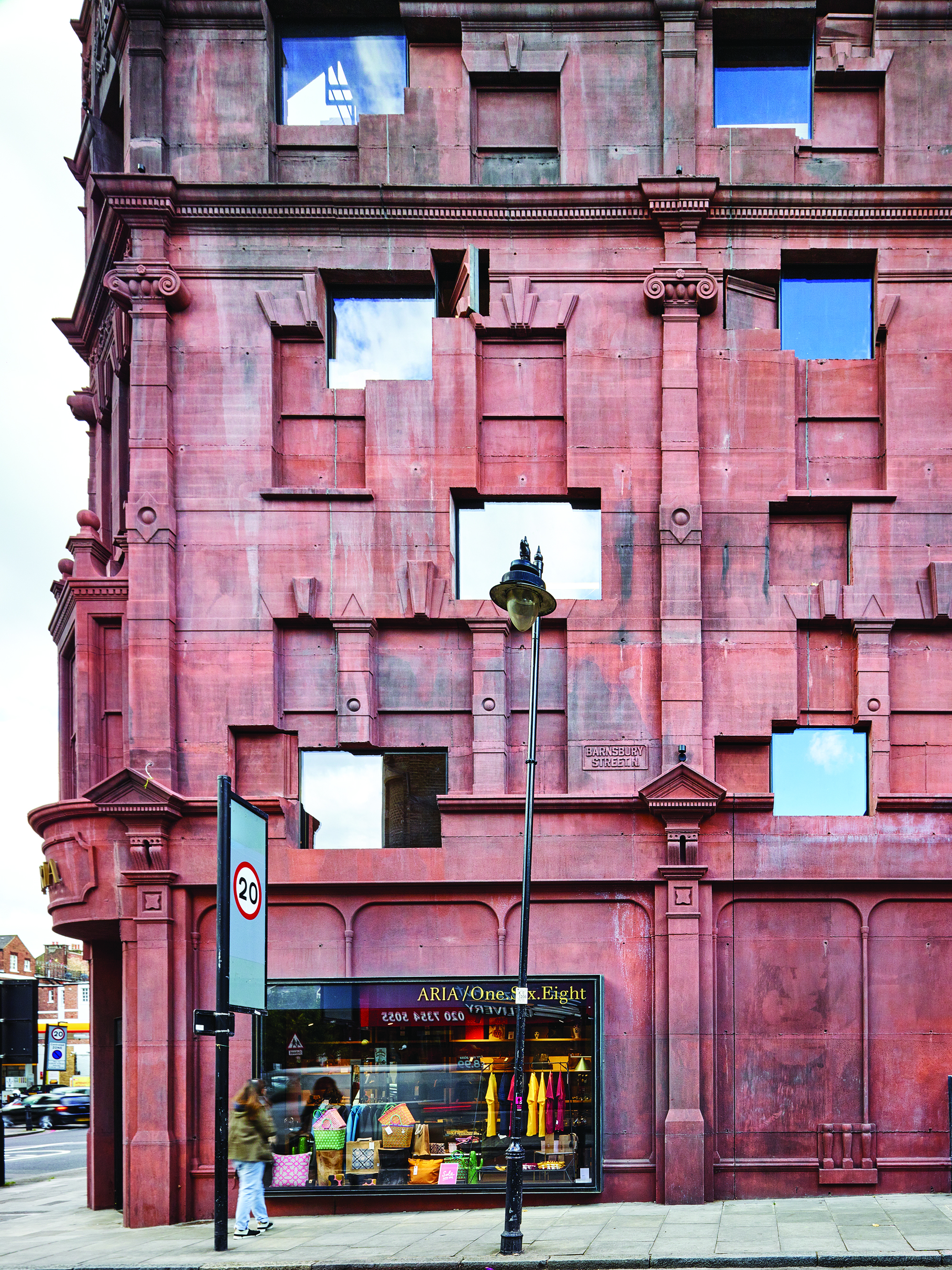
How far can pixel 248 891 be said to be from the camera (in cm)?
1478

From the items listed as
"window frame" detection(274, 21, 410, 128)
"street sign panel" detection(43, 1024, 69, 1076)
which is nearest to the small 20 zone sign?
"window frame" detection(274, 21, 410, 128)

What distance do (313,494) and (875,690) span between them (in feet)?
29.5

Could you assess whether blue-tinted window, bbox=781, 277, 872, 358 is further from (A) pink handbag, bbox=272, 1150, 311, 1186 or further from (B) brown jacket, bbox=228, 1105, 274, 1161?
(A) pink handbag, bbox=272, 1150, 311, 1186

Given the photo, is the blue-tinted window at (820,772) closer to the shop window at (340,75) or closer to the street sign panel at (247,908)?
the street sign panel at (247,908)

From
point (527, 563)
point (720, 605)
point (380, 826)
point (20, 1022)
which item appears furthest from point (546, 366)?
point (20, 1022)

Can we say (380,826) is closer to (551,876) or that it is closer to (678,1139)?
(551,876)

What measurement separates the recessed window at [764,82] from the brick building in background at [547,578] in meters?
0.07

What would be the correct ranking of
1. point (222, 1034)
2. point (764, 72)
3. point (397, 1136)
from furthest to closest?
point (764, 72) → point (397, 1136) → point (222, 1034)

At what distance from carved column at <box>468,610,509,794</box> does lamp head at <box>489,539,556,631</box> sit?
12.3ft

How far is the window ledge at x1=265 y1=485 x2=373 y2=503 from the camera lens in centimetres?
1823

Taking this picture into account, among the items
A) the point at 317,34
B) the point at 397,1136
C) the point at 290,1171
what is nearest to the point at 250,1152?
the point at 290,1171

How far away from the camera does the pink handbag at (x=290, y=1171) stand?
1669 cm

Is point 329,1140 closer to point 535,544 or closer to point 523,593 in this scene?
point 523,593

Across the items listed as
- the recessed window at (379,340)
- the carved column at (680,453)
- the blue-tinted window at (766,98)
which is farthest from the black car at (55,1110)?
the blue-tinted window at (766,98)
